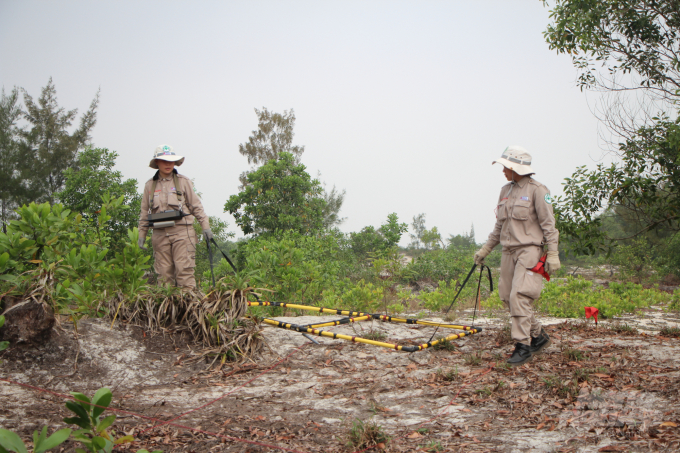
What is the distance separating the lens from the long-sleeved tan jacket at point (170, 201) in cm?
619

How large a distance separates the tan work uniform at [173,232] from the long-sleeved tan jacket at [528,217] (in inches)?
141

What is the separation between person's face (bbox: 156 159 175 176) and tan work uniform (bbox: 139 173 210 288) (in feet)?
0.33

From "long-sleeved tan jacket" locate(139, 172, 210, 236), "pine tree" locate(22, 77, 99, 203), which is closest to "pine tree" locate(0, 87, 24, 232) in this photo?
"pine tree" locate(22, 77, 99, 203)

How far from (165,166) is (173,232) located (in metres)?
0.82

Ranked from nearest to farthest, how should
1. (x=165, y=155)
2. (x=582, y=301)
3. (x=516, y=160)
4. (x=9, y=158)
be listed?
(x=516, y=160) < (x=165, y=155) < (x=582, y=301) < (x=9, y=158)

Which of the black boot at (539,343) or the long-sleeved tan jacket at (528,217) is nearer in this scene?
the long-sleeved tan jacket at (528,217)

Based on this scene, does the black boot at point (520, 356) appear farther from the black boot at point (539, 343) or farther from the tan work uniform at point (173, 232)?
the tan work uniform at point (173, 232)

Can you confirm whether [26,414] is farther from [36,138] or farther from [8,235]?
[36,138]

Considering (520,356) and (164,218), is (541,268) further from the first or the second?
(164,218)

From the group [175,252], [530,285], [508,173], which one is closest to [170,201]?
[175,252]

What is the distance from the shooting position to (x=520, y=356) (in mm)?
4789

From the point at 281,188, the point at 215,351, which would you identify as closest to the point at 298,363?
the point at 215,351

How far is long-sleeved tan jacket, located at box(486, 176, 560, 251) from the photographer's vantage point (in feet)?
15.9

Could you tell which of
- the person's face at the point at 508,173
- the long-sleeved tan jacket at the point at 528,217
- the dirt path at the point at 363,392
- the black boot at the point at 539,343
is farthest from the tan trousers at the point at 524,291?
the person's face at the point at 508,173
